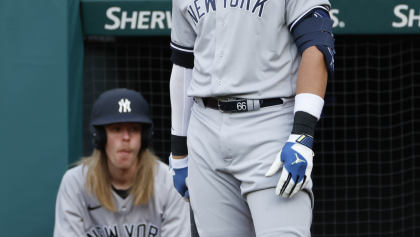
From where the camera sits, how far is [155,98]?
4234 millimetres

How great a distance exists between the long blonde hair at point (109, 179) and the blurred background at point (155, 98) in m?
0.55

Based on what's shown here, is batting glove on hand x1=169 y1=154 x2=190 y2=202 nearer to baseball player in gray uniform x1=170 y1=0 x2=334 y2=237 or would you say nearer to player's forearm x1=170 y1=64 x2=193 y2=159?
player's forearm x1=170 y1=64 x2=193 y2=159

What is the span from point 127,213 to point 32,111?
0.98 m

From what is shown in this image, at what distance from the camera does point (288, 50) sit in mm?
1683

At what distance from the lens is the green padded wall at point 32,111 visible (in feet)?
11.1

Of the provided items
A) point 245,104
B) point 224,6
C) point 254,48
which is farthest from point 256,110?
point 224,6

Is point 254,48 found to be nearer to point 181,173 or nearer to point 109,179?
point 181,173

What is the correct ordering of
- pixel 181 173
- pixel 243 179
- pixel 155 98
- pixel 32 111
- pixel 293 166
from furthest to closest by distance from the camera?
1. pixel 155 98
2. pixel 32 111
3. pixel 181 173
4. pixel 243 179
5. pixel 293 166

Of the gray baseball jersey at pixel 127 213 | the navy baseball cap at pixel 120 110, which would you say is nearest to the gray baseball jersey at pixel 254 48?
the navy baseball cap at pixel 120 110

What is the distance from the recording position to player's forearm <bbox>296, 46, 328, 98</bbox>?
1580mm

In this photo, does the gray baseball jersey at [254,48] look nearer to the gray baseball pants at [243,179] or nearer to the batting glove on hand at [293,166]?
the gray baseball pants at [243,179]

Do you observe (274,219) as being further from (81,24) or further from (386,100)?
→ (386,100)

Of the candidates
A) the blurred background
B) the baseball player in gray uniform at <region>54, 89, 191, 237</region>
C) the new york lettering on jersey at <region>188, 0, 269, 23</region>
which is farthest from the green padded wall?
the new york lettering on jersey at <region>188, 0, 269, 23</region>

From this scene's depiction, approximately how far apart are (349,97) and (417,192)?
0.90m
